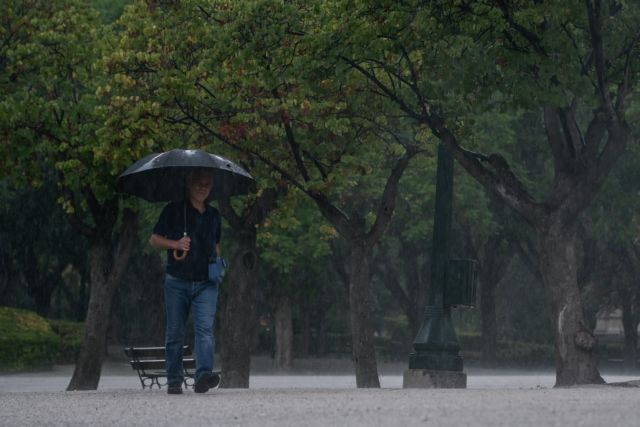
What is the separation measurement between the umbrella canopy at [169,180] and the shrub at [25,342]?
2448cm

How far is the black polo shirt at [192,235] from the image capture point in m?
11.8

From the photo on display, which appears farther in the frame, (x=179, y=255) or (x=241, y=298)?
(x=241, y=298)

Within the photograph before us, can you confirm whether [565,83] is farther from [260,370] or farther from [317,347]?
[317,347]

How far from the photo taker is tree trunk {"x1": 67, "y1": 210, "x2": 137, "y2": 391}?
21719mm

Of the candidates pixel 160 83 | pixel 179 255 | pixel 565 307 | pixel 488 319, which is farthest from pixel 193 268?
pixel 488 319

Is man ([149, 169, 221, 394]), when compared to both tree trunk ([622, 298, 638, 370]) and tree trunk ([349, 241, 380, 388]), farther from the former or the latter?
tree trunk ([622, 298, 638, 370])

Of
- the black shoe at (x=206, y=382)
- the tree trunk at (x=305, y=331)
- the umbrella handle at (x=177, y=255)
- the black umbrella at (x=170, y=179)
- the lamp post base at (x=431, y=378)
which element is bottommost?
the black shoe at (x=206, y=382)

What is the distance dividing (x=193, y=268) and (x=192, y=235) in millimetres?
296

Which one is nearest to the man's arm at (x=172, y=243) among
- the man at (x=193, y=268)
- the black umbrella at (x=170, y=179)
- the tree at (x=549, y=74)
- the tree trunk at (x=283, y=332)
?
the man at (x=193, y=268)

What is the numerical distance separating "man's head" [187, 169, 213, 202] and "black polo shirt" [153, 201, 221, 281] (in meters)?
0.11

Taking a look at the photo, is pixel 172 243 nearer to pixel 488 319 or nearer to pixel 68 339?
pixel 68 339

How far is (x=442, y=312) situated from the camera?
53.6 feet

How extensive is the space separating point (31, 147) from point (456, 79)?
7699mm

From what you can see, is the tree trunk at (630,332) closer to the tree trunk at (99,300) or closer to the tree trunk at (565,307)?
the tree trunk at (99,300)
